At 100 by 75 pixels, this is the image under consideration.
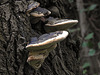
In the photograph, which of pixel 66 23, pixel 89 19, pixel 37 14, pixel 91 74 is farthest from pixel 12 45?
pixel 91 74

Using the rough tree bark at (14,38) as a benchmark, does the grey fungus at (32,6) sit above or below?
above

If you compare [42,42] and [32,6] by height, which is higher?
[32,6]

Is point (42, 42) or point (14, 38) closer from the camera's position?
point (42, 42)

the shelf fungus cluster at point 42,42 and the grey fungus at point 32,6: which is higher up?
the grey fungus at point 32,6

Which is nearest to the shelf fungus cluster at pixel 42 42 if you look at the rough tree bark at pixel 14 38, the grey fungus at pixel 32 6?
the grey fungus at pixel 32 6

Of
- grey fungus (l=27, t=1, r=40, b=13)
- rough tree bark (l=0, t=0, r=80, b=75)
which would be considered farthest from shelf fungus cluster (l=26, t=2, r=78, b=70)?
rough tree bark (l=0, t=0, r=80, b=75)

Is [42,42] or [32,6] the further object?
[32,6]

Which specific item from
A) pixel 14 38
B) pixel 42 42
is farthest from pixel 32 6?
pixel 42 42

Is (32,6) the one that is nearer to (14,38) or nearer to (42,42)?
(14,38)

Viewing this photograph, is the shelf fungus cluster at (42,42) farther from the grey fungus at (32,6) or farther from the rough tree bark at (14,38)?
the rough tree bark at (14,38)

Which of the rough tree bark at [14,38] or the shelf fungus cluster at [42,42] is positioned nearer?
the shelf fungus cluster at [42,42]

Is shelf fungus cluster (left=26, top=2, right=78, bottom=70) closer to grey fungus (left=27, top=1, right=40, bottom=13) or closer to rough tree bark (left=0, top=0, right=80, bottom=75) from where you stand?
grey fungus (left=27, top=1, right=40, bottom=13)

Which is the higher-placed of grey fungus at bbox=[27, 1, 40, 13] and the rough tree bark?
grey fungus at bbox=[27, 1, 40, 13]

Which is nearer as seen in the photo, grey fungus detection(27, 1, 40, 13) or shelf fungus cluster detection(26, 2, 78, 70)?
shelf fungus cluster detection(26, 2, 78, 70)
